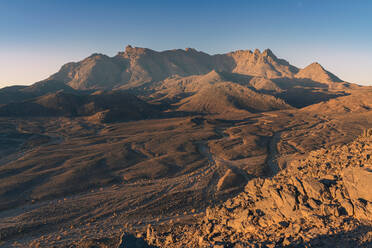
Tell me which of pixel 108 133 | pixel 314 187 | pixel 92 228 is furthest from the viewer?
pixel 108 133

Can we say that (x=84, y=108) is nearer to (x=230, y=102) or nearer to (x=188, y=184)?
(x=230, y=102)

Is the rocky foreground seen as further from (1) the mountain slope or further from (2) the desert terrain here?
(1) the mountain slope

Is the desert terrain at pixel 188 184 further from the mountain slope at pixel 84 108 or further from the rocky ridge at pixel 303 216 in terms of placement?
the mountain slope at pixel 84 108

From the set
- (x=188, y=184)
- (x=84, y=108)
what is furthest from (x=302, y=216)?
(x=84, y=108)

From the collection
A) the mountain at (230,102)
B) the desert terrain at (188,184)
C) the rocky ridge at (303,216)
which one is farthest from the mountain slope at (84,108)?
the rocky ridge at (303,216)

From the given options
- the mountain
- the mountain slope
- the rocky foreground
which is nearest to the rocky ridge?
the rocky foreground

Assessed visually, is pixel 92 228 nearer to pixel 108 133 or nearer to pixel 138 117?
pixel 108 133

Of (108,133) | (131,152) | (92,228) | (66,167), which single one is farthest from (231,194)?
(108,133)
